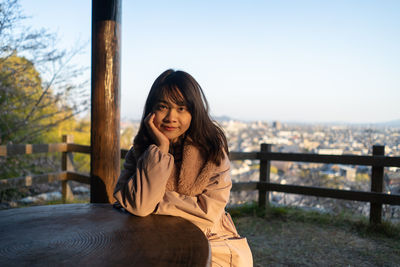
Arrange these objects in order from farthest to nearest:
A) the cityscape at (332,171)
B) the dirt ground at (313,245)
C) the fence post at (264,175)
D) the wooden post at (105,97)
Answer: the cityscape at (332,171)
the fence post at (264,175)
the dirt ground at (313,245)
the wooden post at (105,97)

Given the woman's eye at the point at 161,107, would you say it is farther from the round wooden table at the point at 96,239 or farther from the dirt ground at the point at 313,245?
the dirt ground at the point at 313,245

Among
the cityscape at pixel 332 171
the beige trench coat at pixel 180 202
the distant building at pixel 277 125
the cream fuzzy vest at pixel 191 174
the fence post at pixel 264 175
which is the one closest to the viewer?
the beige trench coat at pixel 180 202

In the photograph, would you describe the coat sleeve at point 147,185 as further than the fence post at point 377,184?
No

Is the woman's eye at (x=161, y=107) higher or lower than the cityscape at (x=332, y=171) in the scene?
higher

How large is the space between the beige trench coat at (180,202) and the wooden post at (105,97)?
3.18 feet

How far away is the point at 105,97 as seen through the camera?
2182 millimetres

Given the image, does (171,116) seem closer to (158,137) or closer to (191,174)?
(158,137)

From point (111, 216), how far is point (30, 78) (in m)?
5.27

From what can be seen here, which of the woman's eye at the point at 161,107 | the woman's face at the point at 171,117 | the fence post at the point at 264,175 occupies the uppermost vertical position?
the woman's eye at the point at 161,107

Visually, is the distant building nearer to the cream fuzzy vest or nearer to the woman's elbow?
the cream fuzzy vest

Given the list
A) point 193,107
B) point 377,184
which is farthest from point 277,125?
point 193,107

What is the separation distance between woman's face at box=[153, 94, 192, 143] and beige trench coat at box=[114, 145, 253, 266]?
0.18m

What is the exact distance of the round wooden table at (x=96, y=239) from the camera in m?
0.83

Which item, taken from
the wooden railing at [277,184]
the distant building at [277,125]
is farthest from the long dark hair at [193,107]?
the distant building at [277,125]
